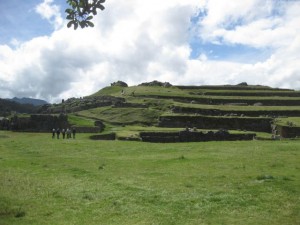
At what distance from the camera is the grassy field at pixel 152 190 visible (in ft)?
44.7

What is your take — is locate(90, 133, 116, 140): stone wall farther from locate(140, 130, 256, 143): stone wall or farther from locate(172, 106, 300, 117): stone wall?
locate(172, 106, 300, 117): stone wall

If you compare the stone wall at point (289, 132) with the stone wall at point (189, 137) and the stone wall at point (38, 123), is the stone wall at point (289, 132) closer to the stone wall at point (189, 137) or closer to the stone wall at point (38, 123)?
the stone wall at point (189, 137)

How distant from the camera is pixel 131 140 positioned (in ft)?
159

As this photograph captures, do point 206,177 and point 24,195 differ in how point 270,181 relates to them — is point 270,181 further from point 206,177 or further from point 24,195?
point 24,195

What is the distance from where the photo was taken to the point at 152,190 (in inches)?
688

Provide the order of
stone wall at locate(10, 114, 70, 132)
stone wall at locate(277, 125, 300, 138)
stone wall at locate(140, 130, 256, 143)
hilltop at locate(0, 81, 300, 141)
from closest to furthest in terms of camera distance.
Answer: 1. stone wall at locate(140, 130, 256, 143)
2. stone wall at locate(277, 125, 300, 138)
3. stone wall at locate(10, 114, 70, 132)
4. hilltop at locate(0, 81, 300, 141)

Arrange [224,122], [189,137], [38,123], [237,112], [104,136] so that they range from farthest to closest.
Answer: [237,112]
[224,122]
[38,123]
[104,136]
[189,137]

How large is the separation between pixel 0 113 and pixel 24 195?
64718mm

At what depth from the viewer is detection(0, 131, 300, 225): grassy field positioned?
13609mm

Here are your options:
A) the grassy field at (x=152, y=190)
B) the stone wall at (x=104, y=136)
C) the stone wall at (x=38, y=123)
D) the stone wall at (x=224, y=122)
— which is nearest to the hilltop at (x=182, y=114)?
the stone wall at (x=224, y=122)

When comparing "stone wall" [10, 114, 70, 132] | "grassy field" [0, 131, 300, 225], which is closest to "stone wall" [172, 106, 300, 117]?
"stone wall" [10, 114, 70, 132]

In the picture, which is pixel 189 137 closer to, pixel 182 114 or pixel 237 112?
pixel 182 114

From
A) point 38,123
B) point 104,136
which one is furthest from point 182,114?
point 38,123

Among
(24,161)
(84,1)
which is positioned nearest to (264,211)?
(84,1)
